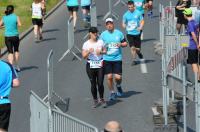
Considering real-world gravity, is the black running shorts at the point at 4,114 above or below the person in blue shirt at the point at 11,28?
below

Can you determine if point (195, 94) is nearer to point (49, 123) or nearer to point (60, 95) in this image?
point (49, 123)

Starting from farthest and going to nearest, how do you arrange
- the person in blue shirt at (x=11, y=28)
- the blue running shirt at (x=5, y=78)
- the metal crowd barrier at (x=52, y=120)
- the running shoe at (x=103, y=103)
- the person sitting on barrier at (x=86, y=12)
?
the person sitting on barrier at (x=86, y=12) < the person in blue shirt at (x=11, y=28) < the running shoe at (x=103, y=103) < the blue running shirt at (x=5, y=78) < the metal crowd barrier at (x=52, y=120)

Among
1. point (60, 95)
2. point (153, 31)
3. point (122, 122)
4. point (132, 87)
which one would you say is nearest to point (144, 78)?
point (132, 87)

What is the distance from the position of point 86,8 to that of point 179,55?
1687 cm

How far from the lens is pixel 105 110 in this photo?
1800 cm

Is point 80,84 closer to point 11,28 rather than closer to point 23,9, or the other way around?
point 11,28

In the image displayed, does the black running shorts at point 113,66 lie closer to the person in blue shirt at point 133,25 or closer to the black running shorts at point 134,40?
the person in blue shirt at point 133,25

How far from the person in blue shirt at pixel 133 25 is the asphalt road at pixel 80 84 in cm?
59

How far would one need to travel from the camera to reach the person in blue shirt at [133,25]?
74.8 ft

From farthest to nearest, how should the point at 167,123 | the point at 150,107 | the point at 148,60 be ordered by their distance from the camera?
the point at 148,60, the point at 150,107, the point at 167,123

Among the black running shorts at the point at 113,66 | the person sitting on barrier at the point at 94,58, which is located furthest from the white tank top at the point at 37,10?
the person sitting on barrier at the point at 94,58

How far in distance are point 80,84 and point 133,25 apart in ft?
9.24

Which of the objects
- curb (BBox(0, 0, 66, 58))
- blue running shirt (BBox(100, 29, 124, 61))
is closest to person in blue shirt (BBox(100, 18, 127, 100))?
blue running shirt (BBox(100, 29, 124, 61))

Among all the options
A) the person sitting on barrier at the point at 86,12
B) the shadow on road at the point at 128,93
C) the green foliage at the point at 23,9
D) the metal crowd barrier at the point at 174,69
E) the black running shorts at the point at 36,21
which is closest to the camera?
the metal crowd barrier at the point at 174,69
